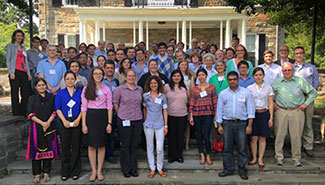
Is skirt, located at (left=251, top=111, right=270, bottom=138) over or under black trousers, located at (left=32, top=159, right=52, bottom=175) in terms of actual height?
over

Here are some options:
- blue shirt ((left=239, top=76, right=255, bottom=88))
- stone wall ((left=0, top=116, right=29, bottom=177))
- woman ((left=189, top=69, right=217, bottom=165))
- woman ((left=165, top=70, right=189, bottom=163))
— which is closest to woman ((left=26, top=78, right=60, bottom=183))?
stone wall ((left=0, top=116, right=29, bottom=177))

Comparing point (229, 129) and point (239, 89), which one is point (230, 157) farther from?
point (239, 89)

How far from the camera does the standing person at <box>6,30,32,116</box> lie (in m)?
5.05

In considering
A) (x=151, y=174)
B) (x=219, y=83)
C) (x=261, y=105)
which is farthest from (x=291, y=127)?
(x=151, y=174)

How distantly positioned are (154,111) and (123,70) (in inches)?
49.7

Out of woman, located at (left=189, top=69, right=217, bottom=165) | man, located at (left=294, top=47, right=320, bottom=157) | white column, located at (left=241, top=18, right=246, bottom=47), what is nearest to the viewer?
woman, located at (left=189, top=69, right=217, bottom=165)

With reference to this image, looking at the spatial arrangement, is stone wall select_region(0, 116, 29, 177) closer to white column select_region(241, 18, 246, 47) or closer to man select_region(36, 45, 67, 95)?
man select_region(36, 45, 67, 95)

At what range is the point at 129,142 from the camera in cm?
407

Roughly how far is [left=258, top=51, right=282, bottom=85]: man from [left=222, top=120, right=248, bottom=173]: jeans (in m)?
1.28

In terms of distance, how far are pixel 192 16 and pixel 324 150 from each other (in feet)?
31.5

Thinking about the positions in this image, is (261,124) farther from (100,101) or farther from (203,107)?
(100,101)

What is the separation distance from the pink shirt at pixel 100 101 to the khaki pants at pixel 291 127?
309 centimetres

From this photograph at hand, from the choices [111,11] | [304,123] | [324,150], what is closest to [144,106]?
[304,123]

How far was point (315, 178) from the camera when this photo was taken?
165 inches
